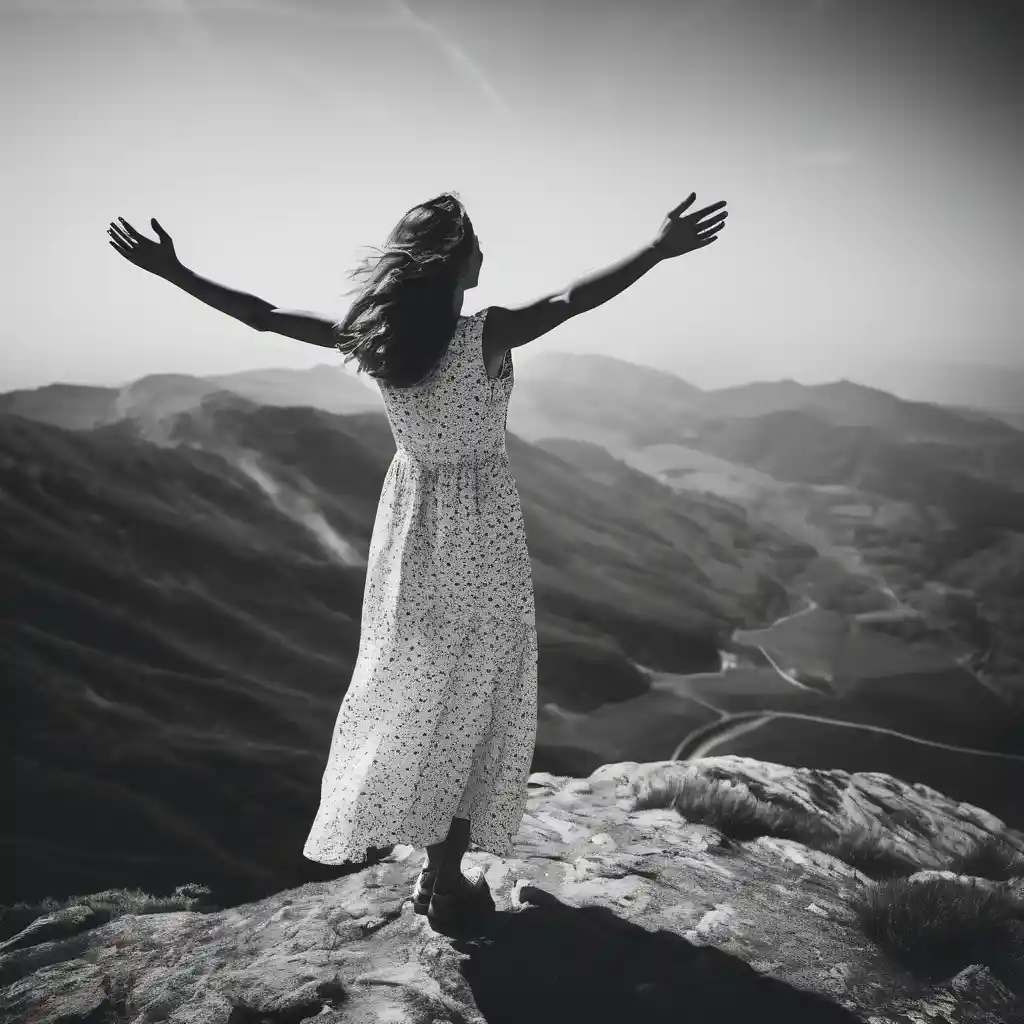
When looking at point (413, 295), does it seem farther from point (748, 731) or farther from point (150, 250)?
point (748, 731)

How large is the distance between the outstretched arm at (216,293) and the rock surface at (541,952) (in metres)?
1.12

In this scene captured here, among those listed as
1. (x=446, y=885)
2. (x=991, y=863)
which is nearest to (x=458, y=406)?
(x=446, y=885)

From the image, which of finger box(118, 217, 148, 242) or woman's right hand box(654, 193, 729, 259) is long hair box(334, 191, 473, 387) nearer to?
woman's right hand box(654, 193, 729, 259)

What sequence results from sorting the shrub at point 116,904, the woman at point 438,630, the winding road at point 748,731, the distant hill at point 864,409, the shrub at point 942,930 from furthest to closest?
the distant hill at point 864,409 → the winding road at point 748,731 → the shrub at point 116,904 → the shrub at point 942,930 → the woman at point 438,630

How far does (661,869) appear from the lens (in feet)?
6.22

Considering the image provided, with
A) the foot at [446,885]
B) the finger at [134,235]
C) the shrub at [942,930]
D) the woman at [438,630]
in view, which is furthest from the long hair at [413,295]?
the shrub at [942,930]

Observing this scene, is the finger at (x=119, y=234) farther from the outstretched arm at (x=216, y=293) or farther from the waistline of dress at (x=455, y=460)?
the waistline of dress at (x=455, y=460)

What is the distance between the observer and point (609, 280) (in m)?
1.39

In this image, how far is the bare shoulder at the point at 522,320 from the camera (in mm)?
1395

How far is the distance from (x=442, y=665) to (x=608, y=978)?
24.2 inches

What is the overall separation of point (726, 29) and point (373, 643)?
3436mm

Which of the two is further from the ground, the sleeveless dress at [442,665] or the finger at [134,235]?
the finger at [134,235]

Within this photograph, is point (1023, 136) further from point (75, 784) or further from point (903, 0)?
point (75, 784)

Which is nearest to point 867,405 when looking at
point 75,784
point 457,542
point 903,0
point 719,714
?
point 903,0
